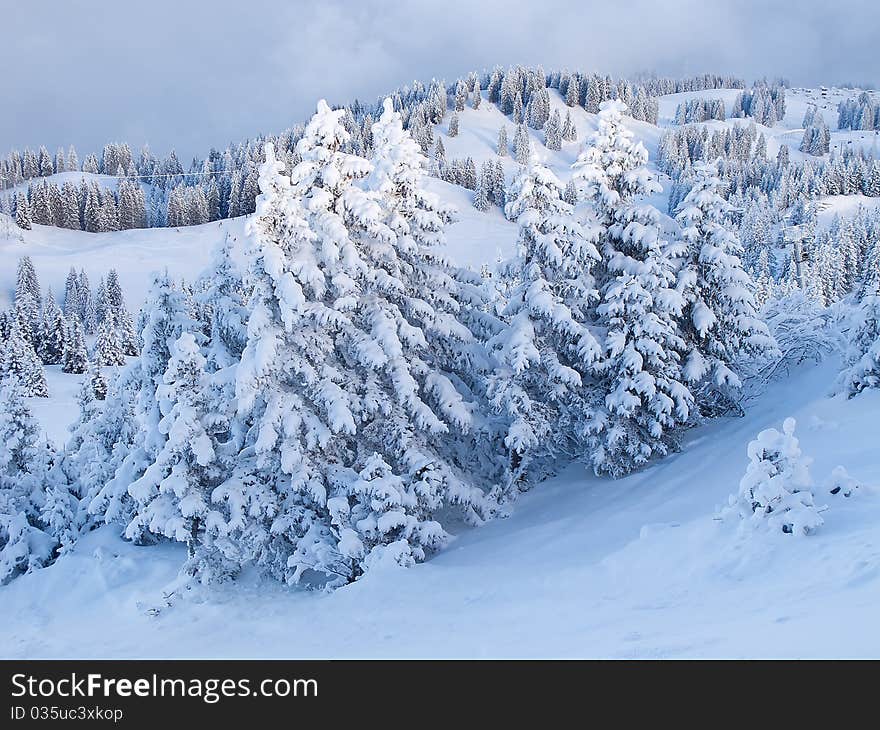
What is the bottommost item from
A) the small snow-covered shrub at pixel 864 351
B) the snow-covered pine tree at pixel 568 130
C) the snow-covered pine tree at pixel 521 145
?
the small snow-covered shrub at pixel 864 351

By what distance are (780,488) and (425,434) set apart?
30.9 ft

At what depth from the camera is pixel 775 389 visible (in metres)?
22.1

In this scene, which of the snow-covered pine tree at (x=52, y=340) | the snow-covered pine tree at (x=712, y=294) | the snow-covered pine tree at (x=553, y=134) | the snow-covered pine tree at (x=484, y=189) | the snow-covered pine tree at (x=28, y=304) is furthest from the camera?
the snow-covered pine tree at (x=553, y=134)

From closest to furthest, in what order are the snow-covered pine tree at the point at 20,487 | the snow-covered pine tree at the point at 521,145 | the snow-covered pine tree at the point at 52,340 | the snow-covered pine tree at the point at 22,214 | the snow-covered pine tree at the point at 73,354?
the snow-covered pine tree at the point at 20,487
the snow-covered pine tree at the point at 73,354
the snow-covered pine tree at the point at 52,340
the snow-covered pine tree at the point at 22,214
the snow-covered pine tree at the point at 521,145

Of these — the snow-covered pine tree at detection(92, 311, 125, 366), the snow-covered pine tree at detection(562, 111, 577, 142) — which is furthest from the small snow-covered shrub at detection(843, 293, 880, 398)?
the snow-covered pine tree at detection(562, 111, 577, 142)

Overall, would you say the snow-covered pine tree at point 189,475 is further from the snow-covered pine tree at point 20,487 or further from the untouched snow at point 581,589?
the snow-covered pine tree at point 20,487

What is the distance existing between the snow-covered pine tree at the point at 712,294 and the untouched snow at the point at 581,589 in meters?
2.03

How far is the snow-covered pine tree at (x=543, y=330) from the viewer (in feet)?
60.1

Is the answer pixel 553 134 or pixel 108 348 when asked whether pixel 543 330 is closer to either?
pixel 108 348

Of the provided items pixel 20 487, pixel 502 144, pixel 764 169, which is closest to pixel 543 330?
pixel 20 487

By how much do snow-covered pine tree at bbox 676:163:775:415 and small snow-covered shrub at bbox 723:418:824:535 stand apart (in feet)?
28.8

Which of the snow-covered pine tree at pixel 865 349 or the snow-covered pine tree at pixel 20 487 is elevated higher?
the snow-covered pine tree at pixel 865 349

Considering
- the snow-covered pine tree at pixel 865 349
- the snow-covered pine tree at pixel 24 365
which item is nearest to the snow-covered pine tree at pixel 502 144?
the snow-covered pine tree at pixel 24 365
